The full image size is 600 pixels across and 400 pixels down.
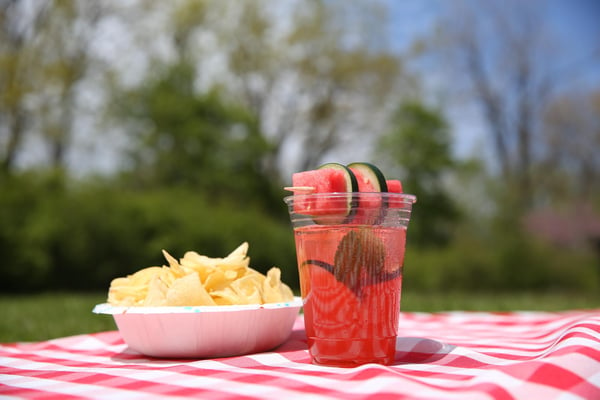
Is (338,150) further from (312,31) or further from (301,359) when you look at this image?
(301,359)

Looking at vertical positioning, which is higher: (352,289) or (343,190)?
(343,190)

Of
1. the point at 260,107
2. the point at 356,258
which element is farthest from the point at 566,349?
the point at 260,107

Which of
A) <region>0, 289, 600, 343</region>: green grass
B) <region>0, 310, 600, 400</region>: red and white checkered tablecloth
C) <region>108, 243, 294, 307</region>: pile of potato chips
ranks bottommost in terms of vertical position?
<region>0, 289, 600, 343</region>: green grass

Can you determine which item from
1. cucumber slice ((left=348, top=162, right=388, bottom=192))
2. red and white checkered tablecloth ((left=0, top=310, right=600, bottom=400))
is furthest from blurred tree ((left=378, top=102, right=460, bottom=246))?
cucumber slice ((left=348, top=162, right=388, bottom=192))

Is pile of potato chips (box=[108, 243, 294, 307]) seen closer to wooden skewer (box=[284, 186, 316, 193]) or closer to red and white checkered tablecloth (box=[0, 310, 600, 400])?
red and white checkered tablecloth (box=[0, 310, 600, 400])

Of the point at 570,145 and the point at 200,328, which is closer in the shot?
the point at 200,328

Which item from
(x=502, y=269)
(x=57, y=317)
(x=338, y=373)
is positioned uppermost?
(x=338, y=373)

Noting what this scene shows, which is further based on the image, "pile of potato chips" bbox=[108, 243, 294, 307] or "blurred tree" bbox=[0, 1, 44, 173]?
"blurred tree" bbox=[0, 1, 44, 173]

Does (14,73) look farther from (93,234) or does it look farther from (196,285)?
(196,285)

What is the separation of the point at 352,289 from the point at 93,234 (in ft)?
27.5

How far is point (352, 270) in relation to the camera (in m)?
1.52

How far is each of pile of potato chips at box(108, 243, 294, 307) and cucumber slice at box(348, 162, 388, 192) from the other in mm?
499

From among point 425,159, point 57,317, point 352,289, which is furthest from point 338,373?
point 425,159

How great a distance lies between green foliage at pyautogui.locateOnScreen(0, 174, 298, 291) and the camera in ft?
28.3
